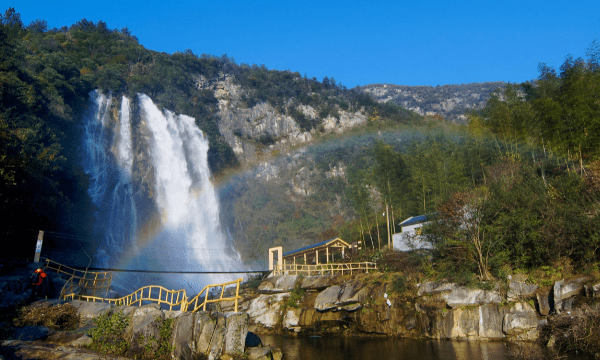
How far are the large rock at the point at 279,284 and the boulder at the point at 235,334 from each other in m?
13.7

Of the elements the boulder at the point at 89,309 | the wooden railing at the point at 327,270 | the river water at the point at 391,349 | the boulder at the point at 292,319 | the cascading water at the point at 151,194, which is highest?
the cascading water at the point at 151,194

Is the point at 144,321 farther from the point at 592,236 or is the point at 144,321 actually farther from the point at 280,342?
the point at 592,236

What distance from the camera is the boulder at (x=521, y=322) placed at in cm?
1559

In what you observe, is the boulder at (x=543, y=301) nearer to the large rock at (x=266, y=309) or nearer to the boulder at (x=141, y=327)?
the large rock at (x=266, y=309)

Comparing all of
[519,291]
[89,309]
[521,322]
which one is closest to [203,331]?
[89,309]

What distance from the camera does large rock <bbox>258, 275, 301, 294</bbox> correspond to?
967 inches

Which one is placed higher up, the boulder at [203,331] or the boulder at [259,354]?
the boulder at [203,331]

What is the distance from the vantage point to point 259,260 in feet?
166

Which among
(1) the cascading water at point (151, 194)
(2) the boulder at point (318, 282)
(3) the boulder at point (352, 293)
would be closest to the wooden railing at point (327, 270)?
(2) the boulder at point (318, 282)

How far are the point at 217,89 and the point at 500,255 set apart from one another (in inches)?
2523

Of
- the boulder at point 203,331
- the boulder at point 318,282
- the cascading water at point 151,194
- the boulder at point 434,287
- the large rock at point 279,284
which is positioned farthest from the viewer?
the cascading water at point 151,194

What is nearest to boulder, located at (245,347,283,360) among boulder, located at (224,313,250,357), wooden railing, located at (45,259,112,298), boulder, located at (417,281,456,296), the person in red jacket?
boulder, located at (224,313,250,357)

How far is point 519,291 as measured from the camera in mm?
16797

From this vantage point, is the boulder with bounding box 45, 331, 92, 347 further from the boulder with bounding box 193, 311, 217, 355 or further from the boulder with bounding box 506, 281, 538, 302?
the boulder with bounding box 506, 281, 538, 302
